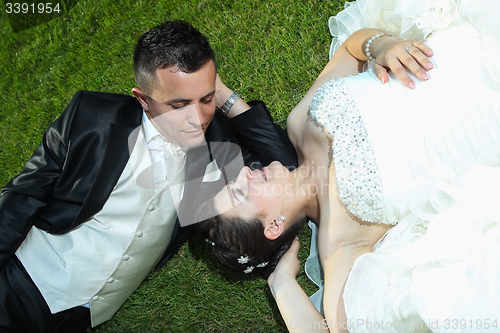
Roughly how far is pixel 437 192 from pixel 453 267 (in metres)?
0.53

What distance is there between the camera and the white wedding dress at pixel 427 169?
2.32 m

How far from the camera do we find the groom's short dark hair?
7.79 ft

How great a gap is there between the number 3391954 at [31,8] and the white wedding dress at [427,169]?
134 inches

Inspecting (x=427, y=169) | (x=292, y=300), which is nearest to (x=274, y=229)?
(x=292, y=300)

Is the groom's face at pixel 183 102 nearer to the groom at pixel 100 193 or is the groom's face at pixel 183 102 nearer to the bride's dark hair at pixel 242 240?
the groom at pixel 100 193

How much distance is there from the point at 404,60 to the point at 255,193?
1.49m

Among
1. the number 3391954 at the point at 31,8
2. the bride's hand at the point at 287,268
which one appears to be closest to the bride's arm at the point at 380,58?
the bride's hand at the point at 287,268

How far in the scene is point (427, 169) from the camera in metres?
2.59

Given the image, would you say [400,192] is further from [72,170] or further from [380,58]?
[72,170]

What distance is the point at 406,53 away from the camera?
2.64 m

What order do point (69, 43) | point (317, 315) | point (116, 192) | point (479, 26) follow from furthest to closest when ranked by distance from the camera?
point (69, 43)
point (317, 315)
point (116, 192)
point (479, 26)

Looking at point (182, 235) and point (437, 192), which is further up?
point (437, 192)

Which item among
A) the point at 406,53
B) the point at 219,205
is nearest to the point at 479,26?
the point at 406,53

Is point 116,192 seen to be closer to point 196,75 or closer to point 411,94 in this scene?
point 196,75
